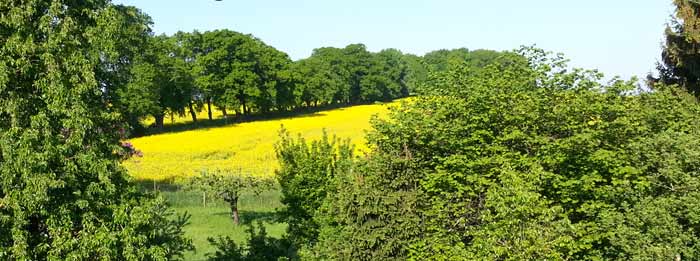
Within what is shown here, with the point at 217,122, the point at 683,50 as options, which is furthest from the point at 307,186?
the point at 217,122

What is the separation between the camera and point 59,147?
30.7 feet

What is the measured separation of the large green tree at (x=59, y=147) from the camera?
9070mm

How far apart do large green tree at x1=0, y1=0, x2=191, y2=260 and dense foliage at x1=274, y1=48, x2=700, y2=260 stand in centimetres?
628

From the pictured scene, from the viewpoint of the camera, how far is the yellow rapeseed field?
42000mm

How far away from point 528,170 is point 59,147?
36.2 ft

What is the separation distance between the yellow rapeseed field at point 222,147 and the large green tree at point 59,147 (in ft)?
83.1

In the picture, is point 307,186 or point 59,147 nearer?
point 59,147

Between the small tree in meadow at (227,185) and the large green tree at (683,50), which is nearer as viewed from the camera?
the large green tree at (683,50)

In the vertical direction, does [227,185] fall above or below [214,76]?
below

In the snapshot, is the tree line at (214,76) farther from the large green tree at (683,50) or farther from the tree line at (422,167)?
the tree line at (422,167)

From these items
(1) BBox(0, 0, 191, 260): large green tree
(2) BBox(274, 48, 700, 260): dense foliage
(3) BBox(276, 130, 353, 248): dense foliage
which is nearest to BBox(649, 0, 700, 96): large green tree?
(2) BBox(274, 48, 700, 260): dense foliage

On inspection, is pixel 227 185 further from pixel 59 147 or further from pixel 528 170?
pixel 59 147

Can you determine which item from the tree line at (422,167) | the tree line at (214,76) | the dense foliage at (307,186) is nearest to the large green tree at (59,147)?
the tree line at (422,167)

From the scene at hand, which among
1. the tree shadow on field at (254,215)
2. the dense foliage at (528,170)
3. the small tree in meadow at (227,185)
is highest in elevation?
the dense foliage at (528,170)
